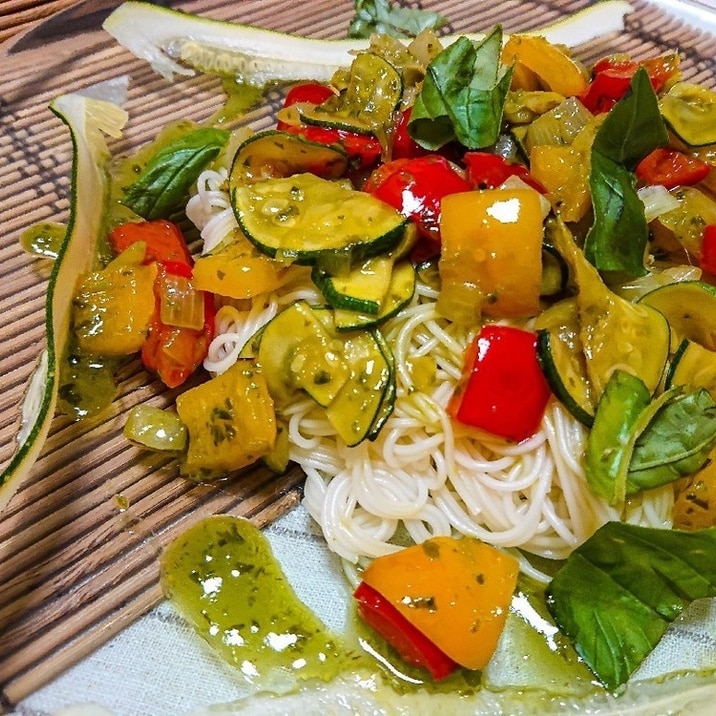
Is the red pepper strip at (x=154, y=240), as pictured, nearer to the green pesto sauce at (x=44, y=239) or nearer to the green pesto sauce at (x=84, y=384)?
the green pesto sauce at (x=44, y=239)

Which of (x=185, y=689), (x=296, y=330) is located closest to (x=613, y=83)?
(x=296, y=330)

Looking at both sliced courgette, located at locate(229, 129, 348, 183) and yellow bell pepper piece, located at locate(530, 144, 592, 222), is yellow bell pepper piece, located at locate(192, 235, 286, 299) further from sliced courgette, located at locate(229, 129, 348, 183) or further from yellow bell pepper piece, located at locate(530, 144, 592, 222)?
yellow bell pepper piece, located at locate(530, 144, 592, 222)

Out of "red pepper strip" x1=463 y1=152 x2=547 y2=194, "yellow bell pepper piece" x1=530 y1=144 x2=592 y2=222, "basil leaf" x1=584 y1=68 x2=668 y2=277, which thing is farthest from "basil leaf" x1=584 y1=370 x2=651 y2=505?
"red pepper strip" x1=463 y1=152 x2=547 y2=194

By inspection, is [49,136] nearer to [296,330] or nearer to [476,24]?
[296,330]

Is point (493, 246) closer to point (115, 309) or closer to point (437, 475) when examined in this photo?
point (437, 475)

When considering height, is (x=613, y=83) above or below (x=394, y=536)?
above

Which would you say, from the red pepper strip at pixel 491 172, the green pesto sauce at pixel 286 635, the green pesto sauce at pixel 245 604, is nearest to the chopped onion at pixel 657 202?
the red pepper strip at pixel 491 172

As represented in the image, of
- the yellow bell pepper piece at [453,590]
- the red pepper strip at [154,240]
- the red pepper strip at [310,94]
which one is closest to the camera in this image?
the yellow bell pepper piece at [453,590]
